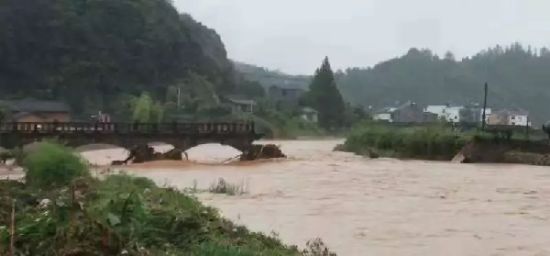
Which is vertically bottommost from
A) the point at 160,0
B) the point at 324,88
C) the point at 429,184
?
the point at 429,184

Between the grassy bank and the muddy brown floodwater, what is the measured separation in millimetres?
7482

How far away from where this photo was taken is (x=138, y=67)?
254 ft

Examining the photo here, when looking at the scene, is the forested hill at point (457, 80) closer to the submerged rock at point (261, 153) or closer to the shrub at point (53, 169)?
the submerged rock at point (261, 153)

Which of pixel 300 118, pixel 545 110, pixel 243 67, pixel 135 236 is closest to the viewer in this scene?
pixel 135 236

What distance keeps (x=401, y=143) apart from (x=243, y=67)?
11354 centimetres

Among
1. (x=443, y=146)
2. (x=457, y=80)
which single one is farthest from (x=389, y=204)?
(x=457, y=80)

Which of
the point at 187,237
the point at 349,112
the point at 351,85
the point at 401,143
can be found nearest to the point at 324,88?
the point at 349,112

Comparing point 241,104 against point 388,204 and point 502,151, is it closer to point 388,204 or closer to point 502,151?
point 502,151

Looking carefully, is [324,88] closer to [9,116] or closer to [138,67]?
[138,67]

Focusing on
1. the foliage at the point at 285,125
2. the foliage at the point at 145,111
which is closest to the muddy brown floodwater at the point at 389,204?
the foliage at the point at 145,111

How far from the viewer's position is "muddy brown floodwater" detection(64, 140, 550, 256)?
16.0 meters

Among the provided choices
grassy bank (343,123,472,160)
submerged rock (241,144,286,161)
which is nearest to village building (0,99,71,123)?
submerged rock (241,144,286,161)

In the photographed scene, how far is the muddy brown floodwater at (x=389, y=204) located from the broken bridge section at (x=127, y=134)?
1750 mm

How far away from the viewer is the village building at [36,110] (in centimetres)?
6321
